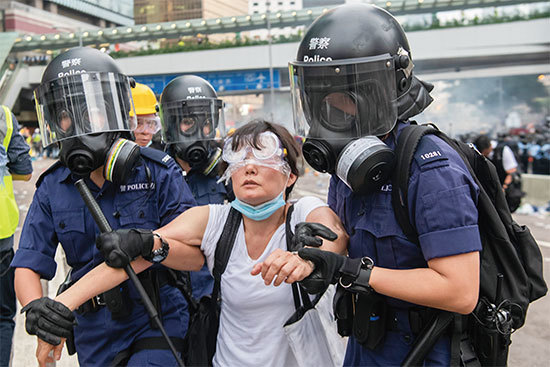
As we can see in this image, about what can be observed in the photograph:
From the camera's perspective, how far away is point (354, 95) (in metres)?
1.78

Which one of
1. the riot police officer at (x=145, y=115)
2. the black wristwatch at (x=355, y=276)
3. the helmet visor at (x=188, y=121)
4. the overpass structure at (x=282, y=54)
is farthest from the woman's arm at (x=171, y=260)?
the overpass structure at (x=282, y=54)

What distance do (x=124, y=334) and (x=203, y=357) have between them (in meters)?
0.36

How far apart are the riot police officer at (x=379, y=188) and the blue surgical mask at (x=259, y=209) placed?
0.84ft

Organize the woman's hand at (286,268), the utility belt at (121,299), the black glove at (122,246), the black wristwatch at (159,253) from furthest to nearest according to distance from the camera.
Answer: the utility belt at (121,299) < the black wristwatch at (159,253) < the black glove at (122,246) < the woman's hand at (286,268)

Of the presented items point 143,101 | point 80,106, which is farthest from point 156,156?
point 143,101

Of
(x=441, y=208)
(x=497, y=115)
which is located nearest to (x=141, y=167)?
(x=441, y=208)

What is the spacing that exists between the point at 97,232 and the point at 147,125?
1.97 meters

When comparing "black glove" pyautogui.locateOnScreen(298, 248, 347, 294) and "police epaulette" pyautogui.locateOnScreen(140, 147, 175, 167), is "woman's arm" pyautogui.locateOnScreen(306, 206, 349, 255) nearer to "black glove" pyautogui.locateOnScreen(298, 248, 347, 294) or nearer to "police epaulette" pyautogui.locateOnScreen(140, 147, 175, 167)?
"black glove" pyautogui.locateOnScreen(298, 248, 347, 294)

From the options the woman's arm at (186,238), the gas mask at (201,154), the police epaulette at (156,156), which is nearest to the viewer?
the woman's arm at (186,238)

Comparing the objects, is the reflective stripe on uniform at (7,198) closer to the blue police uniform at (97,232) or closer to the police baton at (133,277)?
the blue police uniform at (97,232)

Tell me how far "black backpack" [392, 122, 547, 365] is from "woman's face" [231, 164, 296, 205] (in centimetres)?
59

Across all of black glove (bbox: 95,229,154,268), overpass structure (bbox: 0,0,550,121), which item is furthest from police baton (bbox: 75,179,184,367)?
overpass structure (bbox: 0,0,550,121)

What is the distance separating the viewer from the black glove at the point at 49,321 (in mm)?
1651

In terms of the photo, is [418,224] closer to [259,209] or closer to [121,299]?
[259,209]
